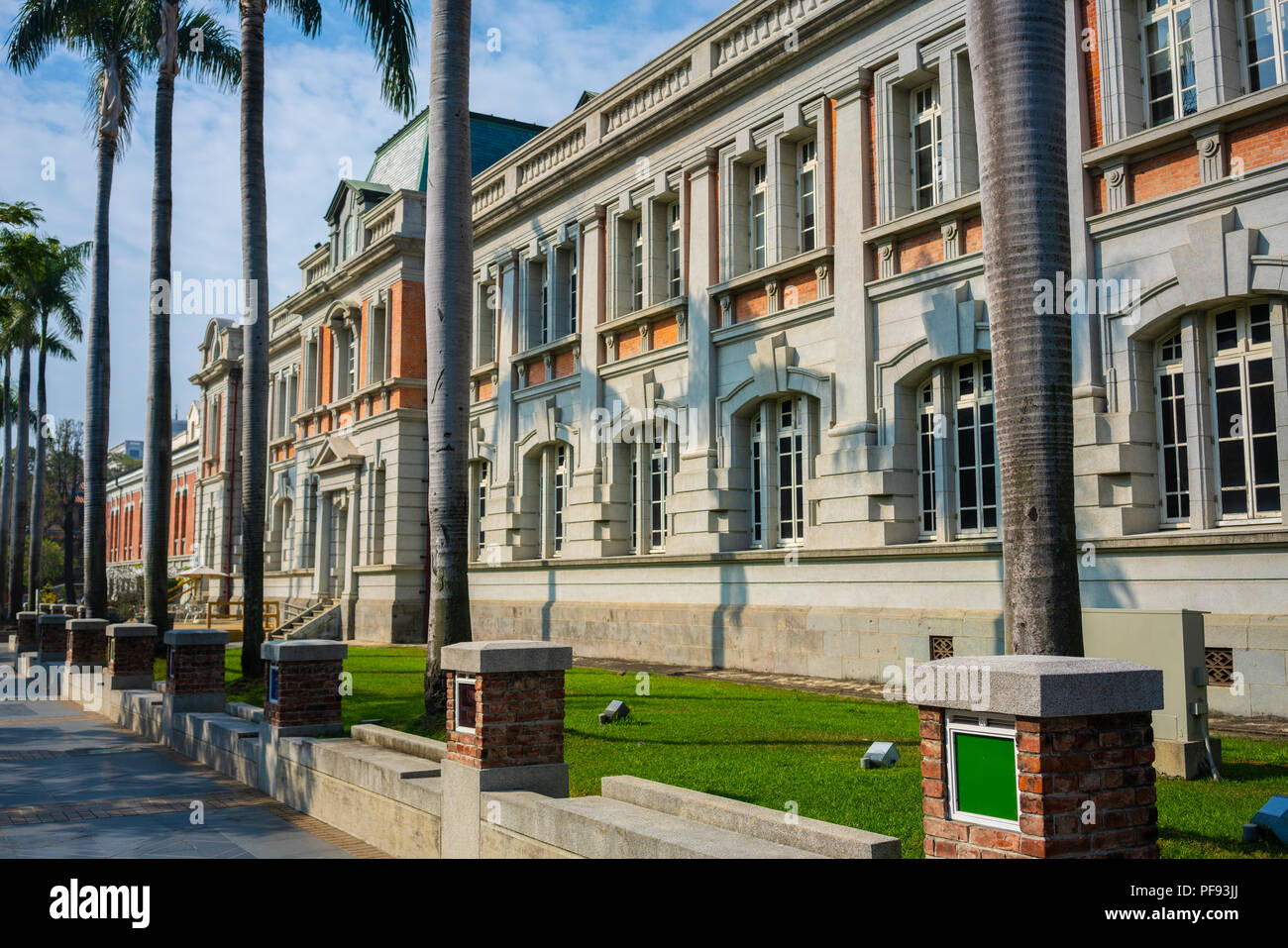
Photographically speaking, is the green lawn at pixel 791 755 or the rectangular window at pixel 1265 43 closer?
the green lawn at pixel 791 755

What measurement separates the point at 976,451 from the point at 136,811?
11893mm

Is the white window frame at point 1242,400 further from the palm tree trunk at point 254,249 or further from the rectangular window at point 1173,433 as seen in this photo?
the palm tree trunk at point 254,249

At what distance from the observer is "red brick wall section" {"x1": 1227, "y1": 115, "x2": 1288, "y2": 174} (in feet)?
40.1

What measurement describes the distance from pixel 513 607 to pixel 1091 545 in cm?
1560

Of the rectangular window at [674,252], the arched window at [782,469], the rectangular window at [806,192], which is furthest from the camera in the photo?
the rectangular window at [674,252]

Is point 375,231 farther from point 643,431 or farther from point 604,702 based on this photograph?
point 604,702

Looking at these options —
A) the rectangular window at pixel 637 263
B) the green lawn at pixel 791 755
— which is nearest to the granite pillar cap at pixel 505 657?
the green lawn at pixel 791 755

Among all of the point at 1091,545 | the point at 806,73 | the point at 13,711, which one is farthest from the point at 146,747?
the point at 806,73

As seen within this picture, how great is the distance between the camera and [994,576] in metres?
14.9

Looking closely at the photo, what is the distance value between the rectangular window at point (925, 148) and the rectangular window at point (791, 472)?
13.5ft

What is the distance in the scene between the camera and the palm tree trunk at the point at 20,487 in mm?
41906

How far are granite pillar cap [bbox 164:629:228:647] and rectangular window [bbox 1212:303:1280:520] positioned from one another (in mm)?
13243

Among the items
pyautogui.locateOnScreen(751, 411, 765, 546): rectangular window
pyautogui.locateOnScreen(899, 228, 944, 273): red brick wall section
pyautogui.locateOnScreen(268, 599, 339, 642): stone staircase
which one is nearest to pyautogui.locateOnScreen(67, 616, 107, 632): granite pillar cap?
pyautogui.locateOnScreen(268, 599, 339, 642): stone staircase

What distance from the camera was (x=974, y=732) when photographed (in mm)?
4371
